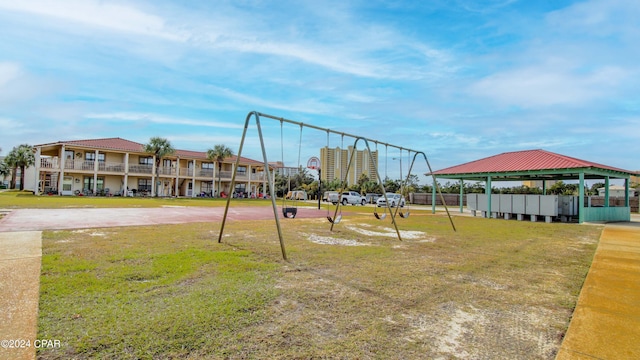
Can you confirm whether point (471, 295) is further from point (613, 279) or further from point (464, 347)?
point (613, 279)

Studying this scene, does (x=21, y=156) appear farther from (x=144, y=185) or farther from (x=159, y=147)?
(x=159, y=147)

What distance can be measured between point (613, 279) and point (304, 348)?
6.27 metres

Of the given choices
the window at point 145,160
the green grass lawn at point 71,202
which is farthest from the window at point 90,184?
the green grass lawn at point 71,202

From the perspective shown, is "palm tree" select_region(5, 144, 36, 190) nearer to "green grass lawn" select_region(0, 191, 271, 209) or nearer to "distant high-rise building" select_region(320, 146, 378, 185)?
"green grass lawn" select_region(0, 191, 271, 209)

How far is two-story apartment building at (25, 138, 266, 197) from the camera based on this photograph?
3594 centimetres

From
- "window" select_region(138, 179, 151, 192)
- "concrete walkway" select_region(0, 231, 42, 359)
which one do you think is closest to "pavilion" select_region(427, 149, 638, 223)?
"concrete walkway" select_region(0, 231, 42, 359)

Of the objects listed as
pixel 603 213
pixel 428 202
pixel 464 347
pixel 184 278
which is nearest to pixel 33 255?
pixel 184 278

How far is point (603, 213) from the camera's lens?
64.9 feet

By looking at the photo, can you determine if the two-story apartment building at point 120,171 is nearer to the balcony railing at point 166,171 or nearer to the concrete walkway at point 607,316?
the balcony railing at point 166,171

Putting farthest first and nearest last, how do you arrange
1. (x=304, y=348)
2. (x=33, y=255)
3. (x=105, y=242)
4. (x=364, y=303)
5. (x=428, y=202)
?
1. (x=428, y=202)
2. (x=105, y=242)
3. (x=33, y=255)
4. (x=364, y=303)
5. (x=304, y=348)

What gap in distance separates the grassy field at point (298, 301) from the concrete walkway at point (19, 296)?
0.13 metres

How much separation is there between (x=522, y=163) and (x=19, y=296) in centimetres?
2458

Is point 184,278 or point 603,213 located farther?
point 603,213

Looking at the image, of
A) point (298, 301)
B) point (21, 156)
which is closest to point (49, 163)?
point (21, 156)
